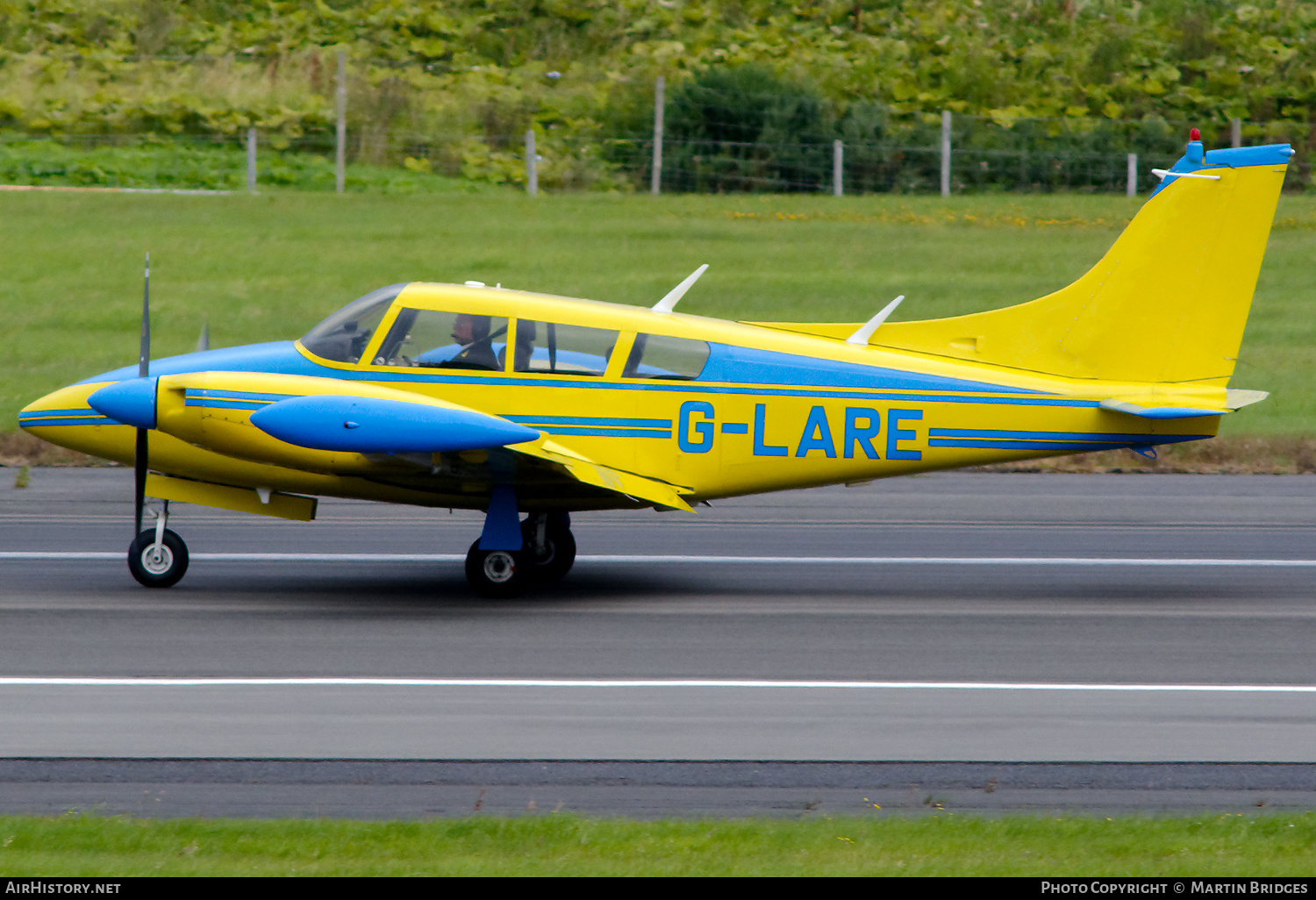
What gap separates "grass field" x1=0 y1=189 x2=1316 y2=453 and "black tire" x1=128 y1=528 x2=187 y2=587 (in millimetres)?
11909

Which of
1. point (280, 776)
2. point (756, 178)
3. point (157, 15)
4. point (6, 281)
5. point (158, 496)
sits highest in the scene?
point (157, 15)

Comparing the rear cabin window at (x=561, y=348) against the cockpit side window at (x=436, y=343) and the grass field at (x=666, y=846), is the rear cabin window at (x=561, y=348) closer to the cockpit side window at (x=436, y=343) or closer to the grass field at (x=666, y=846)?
the cockpit side window at (x=436, y=343)

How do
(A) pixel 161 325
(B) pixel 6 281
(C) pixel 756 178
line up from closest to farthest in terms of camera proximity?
1. (A) pixel 161 325
2. (B) pixel 6 281
3. (C) pixel 756 178

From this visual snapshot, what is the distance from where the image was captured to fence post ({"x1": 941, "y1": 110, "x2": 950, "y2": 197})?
34812mm

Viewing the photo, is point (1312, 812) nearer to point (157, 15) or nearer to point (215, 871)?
point (215, 871)

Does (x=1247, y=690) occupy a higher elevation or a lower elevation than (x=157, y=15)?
lower

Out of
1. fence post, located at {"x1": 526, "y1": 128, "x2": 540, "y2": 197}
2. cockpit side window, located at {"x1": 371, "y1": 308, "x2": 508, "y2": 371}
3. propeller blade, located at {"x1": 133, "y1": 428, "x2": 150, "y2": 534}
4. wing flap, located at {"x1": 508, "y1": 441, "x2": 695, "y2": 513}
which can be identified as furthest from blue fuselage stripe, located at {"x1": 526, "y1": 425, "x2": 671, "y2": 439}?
fence post, located at {"x1": 526, "y1": 128, "x2": 540, "y2": 197}

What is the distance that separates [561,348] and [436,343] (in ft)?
3.15

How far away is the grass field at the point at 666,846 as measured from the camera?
6168mm

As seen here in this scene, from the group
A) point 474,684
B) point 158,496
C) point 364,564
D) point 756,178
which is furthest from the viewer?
point 756,178

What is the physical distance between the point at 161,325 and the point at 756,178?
48.5 ft

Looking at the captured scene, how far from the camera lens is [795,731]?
836cm

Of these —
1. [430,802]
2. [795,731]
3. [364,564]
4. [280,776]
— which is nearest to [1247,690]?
[795,731]

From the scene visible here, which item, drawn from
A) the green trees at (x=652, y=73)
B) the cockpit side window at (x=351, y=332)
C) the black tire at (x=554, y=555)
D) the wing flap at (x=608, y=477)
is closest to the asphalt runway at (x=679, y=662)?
the black tire at (x=554, y=555)
